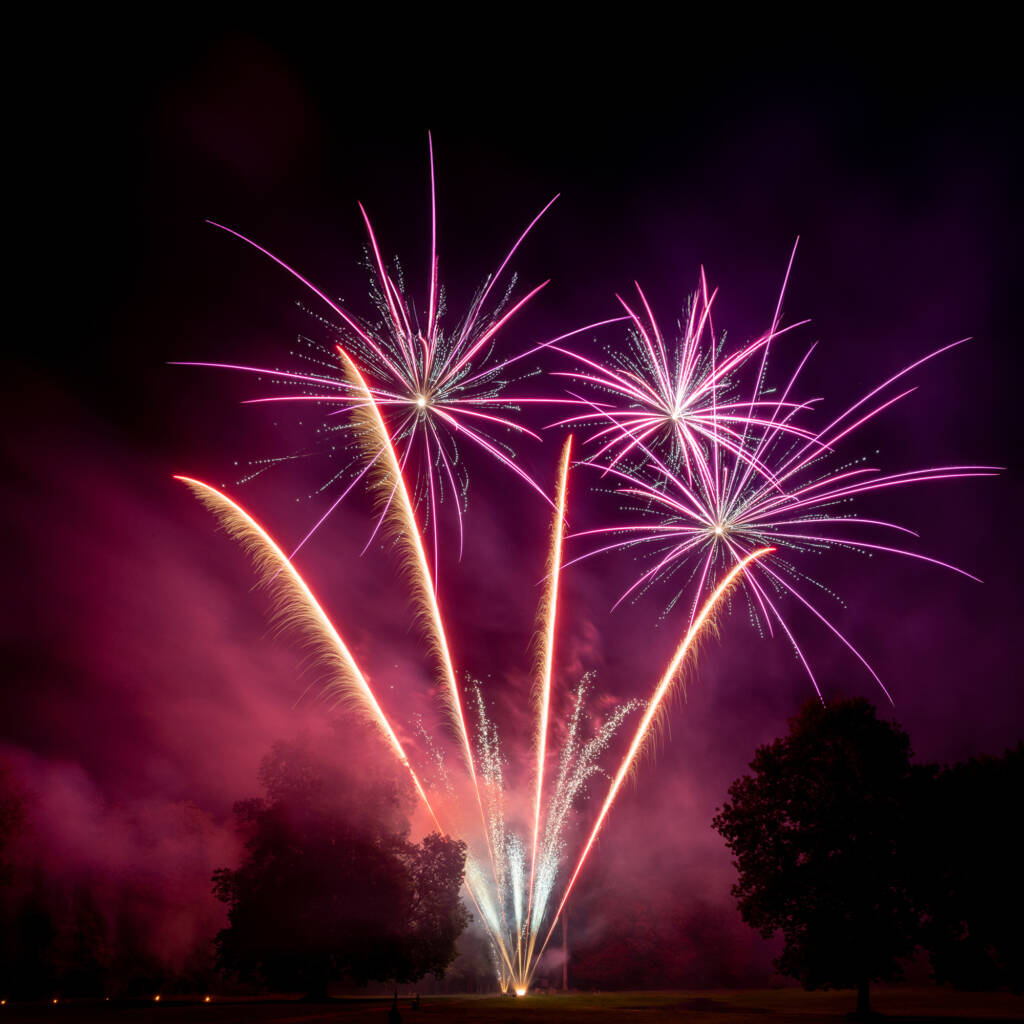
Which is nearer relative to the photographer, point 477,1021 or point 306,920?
point 477,1021

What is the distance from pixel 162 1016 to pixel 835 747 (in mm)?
31372

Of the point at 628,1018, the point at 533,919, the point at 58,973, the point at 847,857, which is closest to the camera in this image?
the point at 628,1018

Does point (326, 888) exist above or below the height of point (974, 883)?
above

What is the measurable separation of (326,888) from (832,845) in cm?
2496

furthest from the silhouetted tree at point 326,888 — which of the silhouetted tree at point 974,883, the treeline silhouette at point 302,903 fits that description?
the silhouetted tree at point 974,883

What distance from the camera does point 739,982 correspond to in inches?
3408

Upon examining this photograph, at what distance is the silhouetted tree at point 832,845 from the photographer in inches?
1400

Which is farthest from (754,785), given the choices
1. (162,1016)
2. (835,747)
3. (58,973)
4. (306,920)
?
(58,973)

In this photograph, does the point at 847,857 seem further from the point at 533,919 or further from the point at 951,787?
the point at 533,919

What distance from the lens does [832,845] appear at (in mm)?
36938

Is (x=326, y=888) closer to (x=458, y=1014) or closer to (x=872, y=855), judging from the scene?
(x=458, y=1014)

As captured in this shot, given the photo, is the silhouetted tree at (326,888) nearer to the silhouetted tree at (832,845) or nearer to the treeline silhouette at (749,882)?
the treeline silhouette at (749,882)

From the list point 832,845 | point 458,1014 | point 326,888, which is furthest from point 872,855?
point 326,888

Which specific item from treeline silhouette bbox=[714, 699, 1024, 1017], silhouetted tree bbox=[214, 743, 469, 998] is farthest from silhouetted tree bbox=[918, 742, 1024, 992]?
silhouetted tree bbox=[214, 743, 469, 998]
